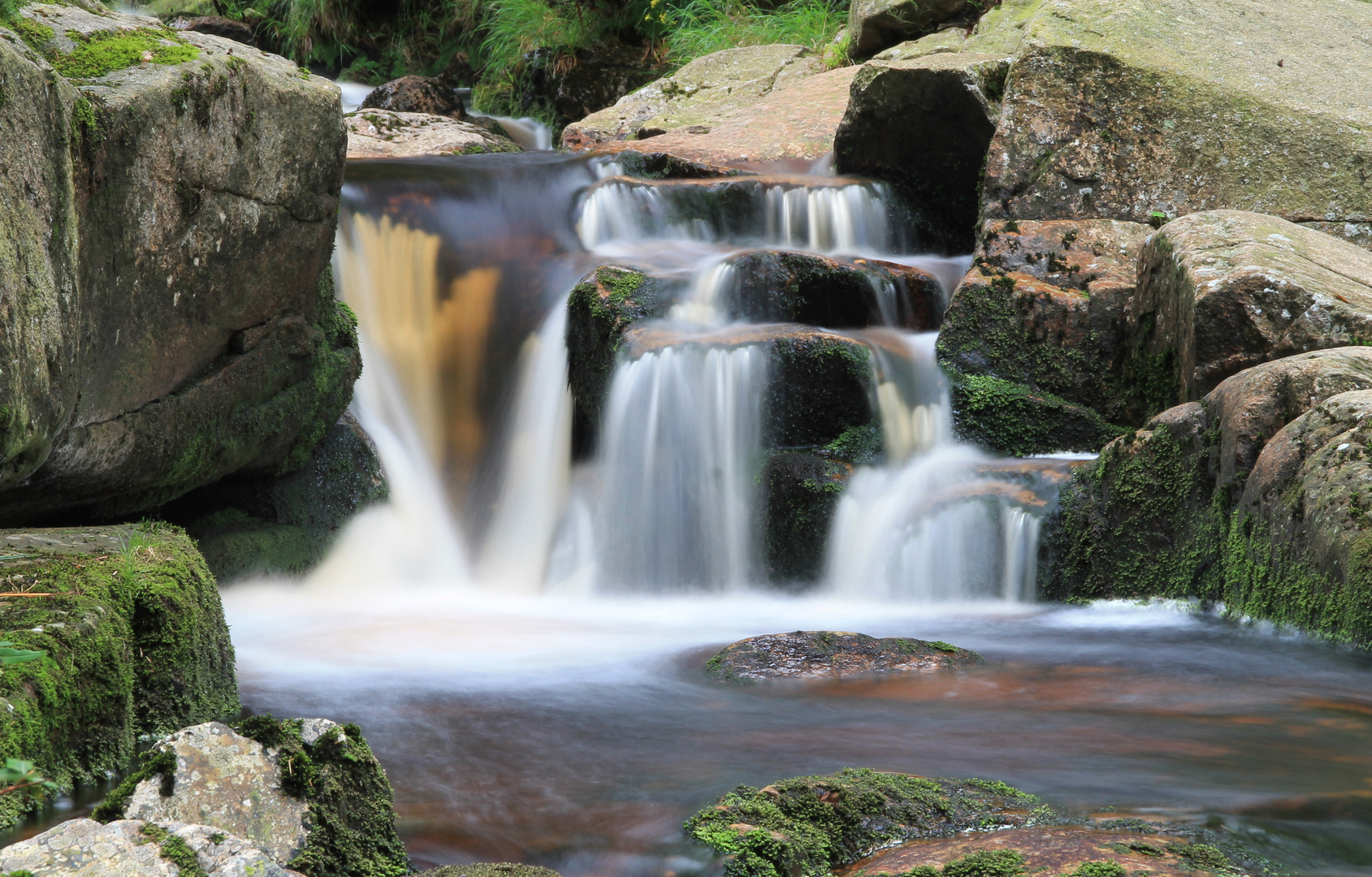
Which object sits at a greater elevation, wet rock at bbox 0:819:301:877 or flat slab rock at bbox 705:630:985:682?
wet rock at bbox 0:819:301:877

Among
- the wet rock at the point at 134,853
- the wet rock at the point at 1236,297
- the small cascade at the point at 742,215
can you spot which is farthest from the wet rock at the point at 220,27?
the wet rock at the point at 134,853

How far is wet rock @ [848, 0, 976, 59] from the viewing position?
35.9 feet

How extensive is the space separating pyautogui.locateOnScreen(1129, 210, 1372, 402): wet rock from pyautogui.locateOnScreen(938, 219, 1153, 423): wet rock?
198mm

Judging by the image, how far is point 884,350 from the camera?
6.57m

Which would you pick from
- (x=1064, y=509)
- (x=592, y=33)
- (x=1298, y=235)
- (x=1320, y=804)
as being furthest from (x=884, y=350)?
(x=592, y=33)

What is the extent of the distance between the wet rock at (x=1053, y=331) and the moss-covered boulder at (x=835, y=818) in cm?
443

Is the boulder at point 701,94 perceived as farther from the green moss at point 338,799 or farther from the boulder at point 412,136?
the green moss at point 338,799

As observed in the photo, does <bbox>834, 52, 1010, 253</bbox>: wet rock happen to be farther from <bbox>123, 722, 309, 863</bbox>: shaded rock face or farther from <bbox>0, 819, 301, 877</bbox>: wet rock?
<bbox>0, 819, 301, 877</bbox>: wet rock

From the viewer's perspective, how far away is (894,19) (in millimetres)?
11094

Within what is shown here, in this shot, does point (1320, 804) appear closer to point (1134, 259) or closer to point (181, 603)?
point (181, 603)

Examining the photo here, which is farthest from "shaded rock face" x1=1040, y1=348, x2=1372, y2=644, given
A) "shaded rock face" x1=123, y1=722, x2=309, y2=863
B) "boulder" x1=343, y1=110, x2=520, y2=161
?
"boulder" x1=343, y1=110, x2=520, y2=161

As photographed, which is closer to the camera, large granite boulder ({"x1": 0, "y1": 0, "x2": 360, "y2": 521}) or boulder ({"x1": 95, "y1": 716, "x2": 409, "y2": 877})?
boulder ({"x1": 95, "y1": 716, "x2": 409, "y2": 877})

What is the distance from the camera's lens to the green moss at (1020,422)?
6.45 metres

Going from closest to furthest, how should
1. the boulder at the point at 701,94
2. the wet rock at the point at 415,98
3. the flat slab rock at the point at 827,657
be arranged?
the flat slab rock at the point at 827,657 → the boulder at the point at 701,94 → the wet rock at the point at 415,98
